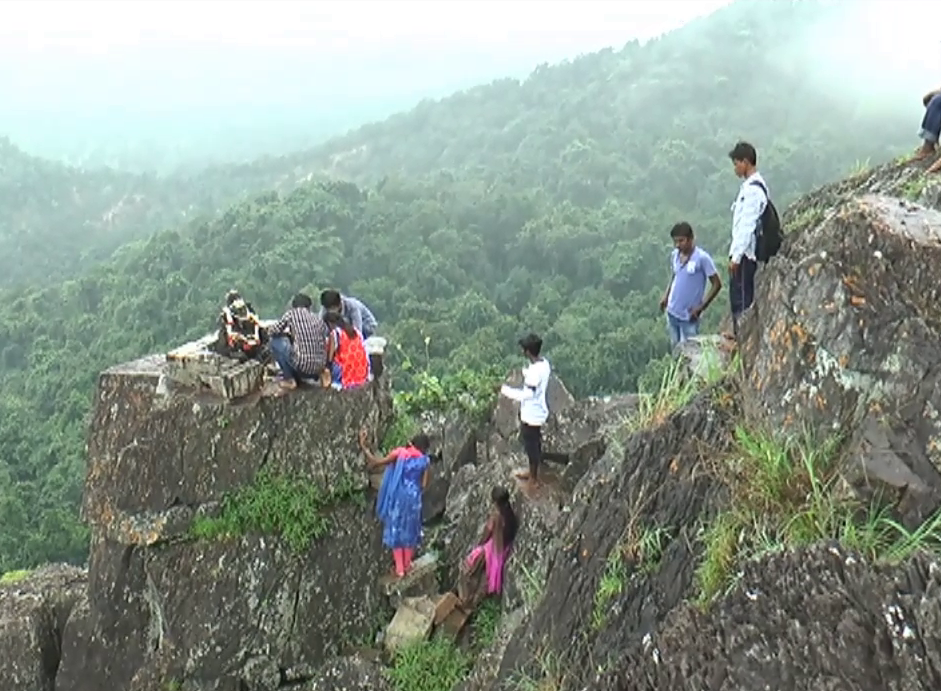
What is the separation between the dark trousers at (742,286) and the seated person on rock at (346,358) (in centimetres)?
409

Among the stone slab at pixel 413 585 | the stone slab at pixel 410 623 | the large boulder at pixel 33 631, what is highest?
the stone slab at pixel 413 585

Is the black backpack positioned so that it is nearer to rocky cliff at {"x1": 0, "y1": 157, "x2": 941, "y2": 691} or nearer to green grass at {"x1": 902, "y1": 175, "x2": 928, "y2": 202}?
rocky cliff at {"x1": 0, "y1": 157, "x2": 941, "y2": 691}

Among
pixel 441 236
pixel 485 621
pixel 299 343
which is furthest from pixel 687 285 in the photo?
pixel 441 236

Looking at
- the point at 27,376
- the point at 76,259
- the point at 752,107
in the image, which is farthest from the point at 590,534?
→ the point at 752,107

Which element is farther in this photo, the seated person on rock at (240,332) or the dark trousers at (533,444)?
the seated person on rock at (240,332)

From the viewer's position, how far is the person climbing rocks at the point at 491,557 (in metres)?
9.19

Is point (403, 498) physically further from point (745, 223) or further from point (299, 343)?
point (745, 223)

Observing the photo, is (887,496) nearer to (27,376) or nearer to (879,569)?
(879,569)

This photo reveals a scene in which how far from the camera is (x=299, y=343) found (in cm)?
1016

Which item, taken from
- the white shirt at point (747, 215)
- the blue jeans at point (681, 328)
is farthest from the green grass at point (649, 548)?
the blue jeans at point (681, 328)

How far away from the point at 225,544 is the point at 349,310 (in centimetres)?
283

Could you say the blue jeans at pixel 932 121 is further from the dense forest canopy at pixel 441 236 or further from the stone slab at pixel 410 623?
the dense forest canopy at pixel 441 236

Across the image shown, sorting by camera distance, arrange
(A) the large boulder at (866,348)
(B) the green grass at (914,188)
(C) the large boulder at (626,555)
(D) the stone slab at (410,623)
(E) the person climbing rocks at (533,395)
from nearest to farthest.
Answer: (A) the large boulder at (866,348) < (C) the large boulder at (626,555) < (B) the green grass at (914,188) < (E) the person climbing rocks at (533,395) < (D) the stone slab at (410,623)

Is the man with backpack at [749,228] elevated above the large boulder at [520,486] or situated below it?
above
